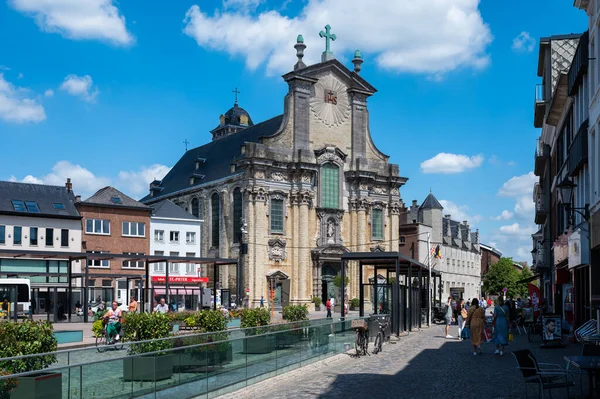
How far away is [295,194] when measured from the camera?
6988 centimetres

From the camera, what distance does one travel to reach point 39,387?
31.9 feet

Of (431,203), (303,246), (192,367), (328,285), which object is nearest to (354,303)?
(328,285)

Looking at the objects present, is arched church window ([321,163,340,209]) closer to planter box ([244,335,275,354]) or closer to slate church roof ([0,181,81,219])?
slate church roof ([0,181,81,219])

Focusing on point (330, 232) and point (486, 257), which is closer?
point (330, 232)

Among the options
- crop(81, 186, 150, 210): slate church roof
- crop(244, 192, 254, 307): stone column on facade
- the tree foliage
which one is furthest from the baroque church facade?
the tree foliage

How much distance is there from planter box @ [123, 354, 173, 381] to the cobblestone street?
2.40 m

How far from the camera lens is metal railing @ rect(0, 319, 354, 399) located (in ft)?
34.5

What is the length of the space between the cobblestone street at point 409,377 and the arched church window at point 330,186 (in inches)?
1847

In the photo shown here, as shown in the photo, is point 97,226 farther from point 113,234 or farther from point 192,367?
point 192,367

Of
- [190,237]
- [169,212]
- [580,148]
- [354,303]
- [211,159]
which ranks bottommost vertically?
[354,303]

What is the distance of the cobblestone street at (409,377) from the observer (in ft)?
49.0

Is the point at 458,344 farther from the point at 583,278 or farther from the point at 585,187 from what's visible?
the point at 585,187

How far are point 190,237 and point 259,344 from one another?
5687 cm

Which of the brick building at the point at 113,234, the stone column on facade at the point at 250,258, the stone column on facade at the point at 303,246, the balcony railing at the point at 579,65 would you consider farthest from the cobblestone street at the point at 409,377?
the stone column on facade at the point at 303,246
